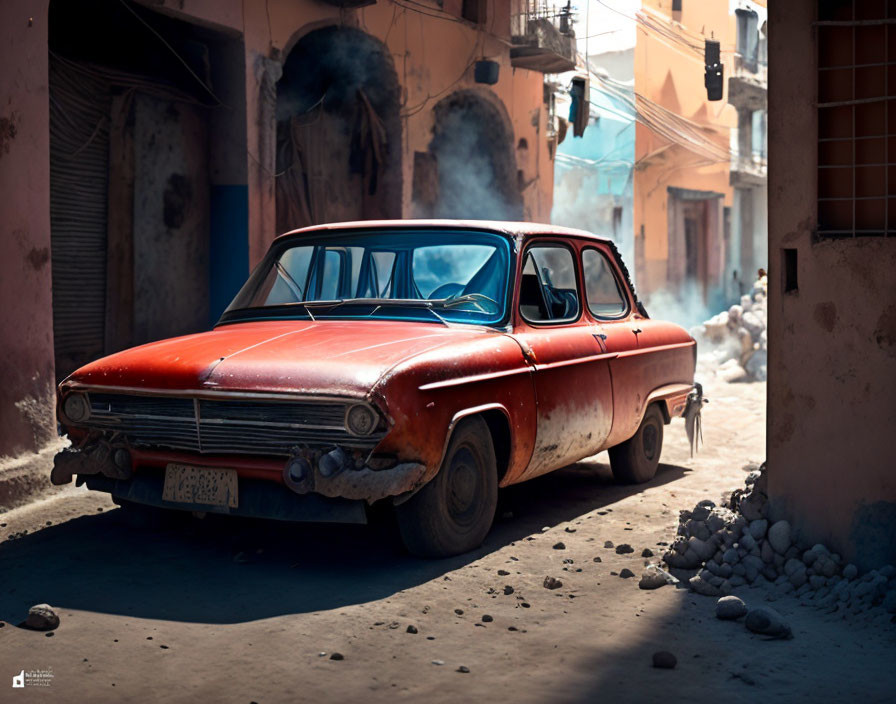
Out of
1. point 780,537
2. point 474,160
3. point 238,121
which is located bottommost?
point 780,537

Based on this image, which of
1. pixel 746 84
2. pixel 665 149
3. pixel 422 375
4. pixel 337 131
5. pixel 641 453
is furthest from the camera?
pixel 746 84

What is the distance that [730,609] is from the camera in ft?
14.1

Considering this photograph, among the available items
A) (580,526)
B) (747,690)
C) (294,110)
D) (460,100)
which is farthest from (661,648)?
(460,100)

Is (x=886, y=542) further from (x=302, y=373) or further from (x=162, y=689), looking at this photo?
(x=162, y=689)

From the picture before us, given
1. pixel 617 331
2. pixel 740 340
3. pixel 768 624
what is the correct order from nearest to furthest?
pixel 768 624
pixel 617 331
pixel 740 340

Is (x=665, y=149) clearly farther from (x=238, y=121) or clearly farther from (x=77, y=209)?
(x=77, y=209)

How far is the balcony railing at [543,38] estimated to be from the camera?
16.4 m

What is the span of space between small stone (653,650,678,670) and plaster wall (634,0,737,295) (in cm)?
2476

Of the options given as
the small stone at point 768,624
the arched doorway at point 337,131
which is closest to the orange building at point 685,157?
the arched doorway at point 337,131

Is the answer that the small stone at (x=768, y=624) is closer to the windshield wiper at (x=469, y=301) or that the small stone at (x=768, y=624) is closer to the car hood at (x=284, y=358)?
the car hood at (x=284, y=358)

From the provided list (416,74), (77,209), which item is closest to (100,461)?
(77,209)

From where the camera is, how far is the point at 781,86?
16.0ft

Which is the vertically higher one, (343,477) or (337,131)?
(337,131)

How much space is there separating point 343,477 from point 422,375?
564mm
